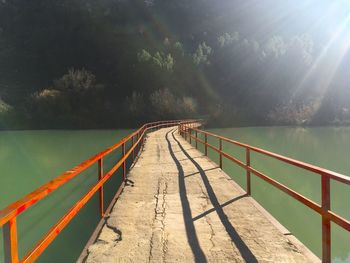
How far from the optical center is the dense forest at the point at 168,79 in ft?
218

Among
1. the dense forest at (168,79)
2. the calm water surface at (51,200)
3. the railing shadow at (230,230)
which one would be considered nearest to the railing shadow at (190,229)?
the railing shadow at (230,230)

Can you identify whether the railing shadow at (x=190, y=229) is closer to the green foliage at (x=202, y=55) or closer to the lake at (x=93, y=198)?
the lake at (x=93, y=198)

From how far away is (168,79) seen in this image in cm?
7106

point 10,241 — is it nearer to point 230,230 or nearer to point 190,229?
point 190,229

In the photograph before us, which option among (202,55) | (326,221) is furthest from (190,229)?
(202,55)

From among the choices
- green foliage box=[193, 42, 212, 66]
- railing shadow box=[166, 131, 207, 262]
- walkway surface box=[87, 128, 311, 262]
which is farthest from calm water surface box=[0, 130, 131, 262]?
green foliage box=[193, 42, 212, 66]

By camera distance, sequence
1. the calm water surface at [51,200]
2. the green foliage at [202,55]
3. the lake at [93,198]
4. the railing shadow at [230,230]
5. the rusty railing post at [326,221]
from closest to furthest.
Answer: the rusty railing post at [326,221]
the railing shadow at [230,230]
the calm water surface at [51,200]
the lake at [93,198]
the green foliage at [202,55]

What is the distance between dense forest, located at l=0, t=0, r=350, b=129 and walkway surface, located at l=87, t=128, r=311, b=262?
175ft

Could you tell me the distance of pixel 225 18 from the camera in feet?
392

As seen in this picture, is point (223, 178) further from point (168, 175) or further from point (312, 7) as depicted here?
point (312, 7)

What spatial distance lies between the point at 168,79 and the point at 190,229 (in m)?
66.6

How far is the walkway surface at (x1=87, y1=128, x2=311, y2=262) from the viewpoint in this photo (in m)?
4.47

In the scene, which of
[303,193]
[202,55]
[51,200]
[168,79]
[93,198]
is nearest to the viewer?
[93,198]

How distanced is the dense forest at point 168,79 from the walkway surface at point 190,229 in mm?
53458
